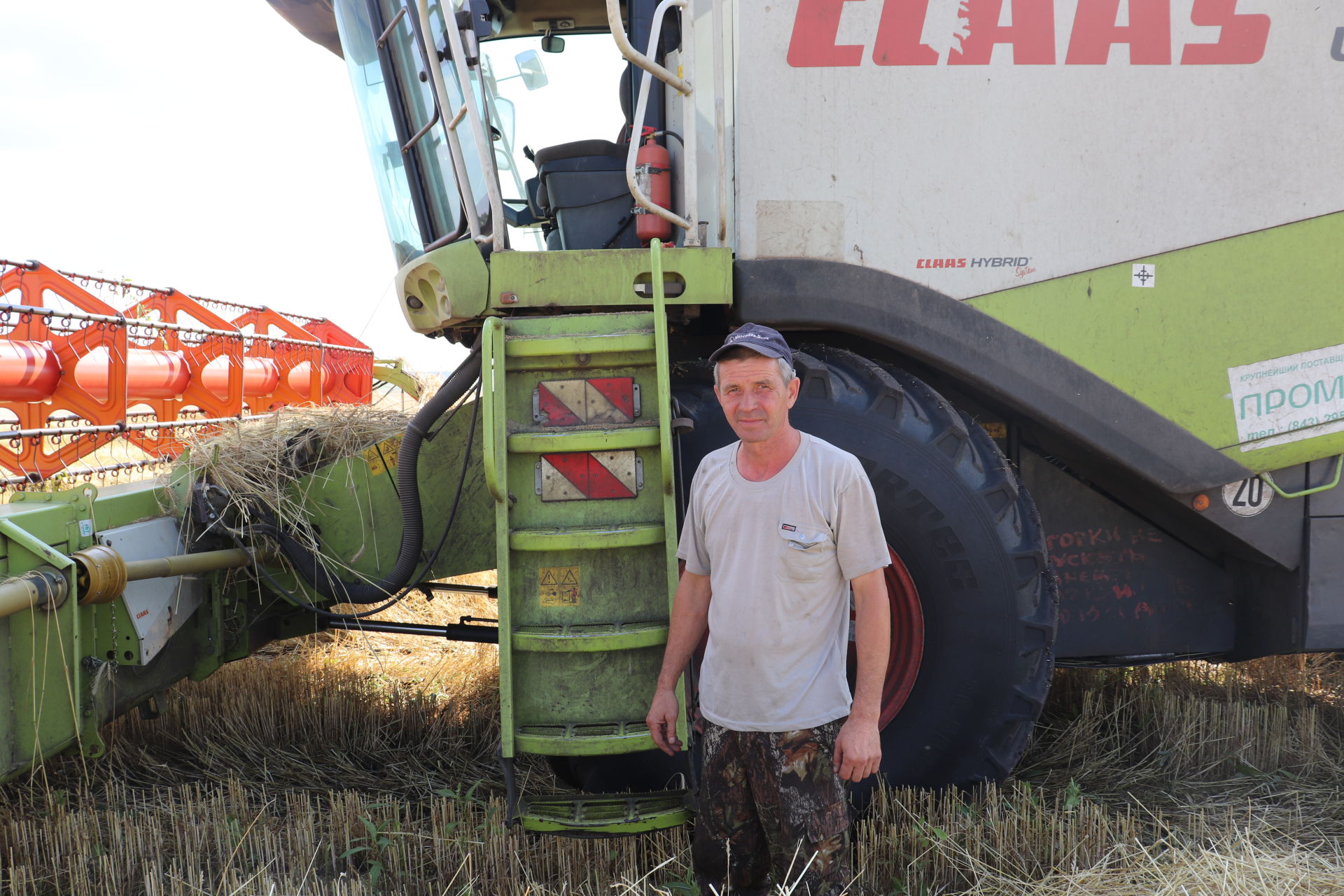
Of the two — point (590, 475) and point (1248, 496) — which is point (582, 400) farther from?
point (1248, 496)

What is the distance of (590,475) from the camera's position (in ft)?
7.71

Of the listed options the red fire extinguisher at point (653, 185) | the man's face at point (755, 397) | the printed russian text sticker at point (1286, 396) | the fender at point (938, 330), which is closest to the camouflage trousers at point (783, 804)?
the man's face at point (755, 397)

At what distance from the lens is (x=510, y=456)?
236cm

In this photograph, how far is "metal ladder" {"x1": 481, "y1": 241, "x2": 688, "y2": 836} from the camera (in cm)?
225

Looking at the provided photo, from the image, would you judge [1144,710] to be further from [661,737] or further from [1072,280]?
[661,737]

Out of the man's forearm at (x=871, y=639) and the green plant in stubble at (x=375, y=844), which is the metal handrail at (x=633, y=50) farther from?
the green plant in stubble at (x=375, y=844)

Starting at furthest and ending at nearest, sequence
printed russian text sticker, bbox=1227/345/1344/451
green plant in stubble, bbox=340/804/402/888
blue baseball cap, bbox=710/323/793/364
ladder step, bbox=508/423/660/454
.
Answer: printed russian text sticker, bbox=1227/345/1344/451 → green plant in stubble, bbox=340/804/402/888 → ladder step, bbox=508/423/660/454 → blue baseball cap, bbox=710/323/793/364

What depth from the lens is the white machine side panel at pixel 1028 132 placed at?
2.58m

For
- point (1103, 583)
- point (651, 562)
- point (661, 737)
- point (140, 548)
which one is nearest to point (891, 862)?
point (661, 737)

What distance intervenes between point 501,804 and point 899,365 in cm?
184

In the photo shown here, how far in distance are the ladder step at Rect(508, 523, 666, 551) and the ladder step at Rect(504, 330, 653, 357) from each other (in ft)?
1.51

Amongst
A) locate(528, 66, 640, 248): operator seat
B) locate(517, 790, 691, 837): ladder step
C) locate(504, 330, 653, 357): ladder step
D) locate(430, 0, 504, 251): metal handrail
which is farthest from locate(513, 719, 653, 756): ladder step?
locate(528, 66, 640, 248): operator seat

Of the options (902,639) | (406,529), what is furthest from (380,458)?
(902,639)

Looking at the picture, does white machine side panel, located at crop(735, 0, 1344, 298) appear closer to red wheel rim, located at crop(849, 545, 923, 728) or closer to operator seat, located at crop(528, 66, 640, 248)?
operator seat, located at crop(528, 66, 640, 248)
